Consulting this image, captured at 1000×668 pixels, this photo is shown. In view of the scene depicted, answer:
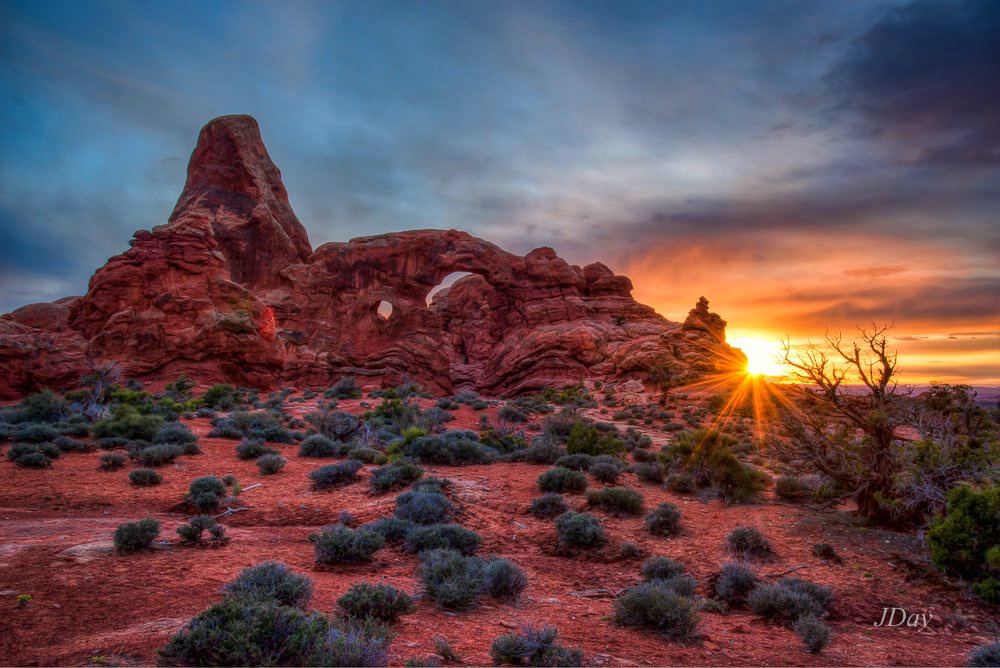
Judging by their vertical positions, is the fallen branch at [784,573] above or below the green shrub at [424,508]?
below

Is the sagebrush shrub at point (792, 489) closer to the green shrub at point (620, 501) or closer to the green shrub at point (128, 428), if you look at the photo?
the green shrub at point (620, 501)

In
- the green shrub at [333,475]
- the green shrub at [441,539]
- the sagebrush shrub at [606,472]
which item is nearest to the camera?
the green shrub at [441,539]

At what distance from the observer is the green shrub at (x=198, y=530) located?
22.3 feet

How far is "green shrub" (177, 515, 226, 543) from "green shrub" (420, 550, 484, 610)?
3.27m

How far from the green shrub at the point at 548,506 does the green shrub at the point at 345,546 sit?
351 centimetres

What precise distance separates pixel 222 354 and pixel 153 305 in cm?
552

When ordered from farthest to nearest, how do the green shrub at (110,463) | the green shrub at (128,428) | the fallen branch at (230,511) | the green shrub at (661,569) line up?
the green shrub at (128,428) < the green shrub at (110,463) < the fallen branch at (230,511) < the green shrub at (661,569)

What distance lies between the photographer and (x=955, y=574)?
6477 mm

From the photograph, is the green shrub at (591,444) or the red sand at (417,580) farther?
the green shrub at (591,444)

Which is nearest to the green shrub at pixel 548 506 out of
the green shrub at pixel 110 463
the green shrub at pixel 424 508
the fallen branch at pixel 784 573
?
the green shrub at pixel 424 508

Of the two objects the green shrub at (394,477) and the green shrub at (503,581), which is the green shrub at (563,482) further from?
the green shrub at (503,581)

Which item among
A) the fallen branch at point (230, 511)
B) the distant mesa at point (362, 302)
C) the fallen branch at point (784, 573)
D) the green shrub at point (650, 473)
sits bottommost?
the fallen branch at point (230, 511)

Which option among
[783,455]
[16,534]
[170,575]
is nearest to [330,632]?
[170,575]

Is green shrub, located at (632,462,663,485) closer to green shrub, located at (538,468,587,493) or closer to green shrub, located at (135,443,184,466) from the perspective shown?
green shrub, located at (538,468,587,493)
